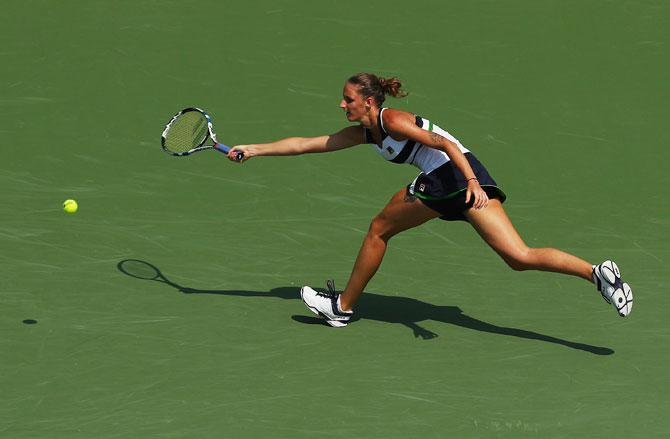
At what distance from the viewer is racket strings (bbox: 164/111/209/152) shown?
10477 mm

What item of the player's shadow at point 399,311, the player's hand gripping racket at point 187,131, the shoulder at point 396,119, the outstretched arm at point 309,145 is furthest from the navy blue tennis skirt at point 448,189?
the player's hand gripping racket at point 187,131

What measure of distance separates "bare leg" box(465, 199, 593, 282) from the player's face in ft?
3.18

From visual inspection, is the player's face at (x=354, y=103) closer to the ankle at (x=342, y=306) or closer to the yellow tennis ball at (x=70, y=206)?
the ankle at (x=342, y=306)

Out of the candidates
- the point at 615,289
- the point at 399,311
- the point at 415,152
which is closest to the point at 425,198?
the point at 415,152

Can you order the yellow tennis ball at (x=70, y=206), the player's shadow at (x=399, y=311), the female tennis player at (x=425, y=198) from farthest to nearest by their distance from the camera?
the yellow tennis ball at (x=70, y=206), the player's shadow at (x=399, y=311), the female tennis player at (x=425, y=198)

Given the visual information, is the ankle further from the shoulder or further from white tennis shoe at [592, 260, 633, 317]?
white tennis shoe at [592, 260, 633, 317]

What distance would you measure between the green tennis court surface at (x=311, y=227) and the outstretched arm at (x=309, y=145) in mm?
1100

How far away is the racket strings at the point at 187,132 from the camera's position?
34.4ft

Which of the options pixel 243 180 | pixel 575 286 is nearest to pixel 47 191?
pixel 243 180

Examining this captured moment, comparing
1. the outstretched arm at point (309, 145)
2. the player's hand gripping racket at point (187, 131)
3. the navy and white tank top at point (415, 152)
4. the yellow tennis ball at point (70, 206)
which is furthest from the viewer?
the yellow tennis ball at point (70, 206)

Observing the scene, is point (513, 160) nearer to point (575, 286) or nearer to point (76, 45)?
point (575, 286)

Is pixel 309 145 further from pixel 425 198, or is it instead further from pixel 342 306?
pixel 342 306

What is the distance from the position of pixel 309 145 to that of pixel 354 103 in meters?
0.69

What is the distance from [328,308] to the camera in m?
9.88
